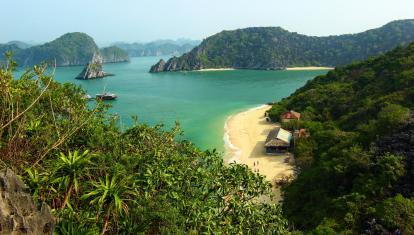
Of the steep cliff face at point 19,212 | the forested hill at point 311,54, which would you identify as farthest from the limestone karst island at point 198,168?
the forested hill at point 311,54

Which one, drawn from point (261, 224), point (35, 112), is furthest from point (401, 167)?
point (35, 112)

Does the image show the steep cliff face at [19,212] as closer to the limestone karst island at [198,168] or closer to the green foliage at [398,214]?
the limestone karst island at [198,168]

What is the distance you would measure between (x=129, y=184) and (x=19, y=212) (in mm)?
3946

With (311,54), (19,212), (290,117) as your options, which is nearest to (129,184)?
(19,212)

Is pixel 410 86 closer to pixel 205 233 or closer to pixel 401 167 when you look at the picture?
pixel 401 167

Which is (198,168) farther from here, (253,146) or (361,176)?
(253,146)

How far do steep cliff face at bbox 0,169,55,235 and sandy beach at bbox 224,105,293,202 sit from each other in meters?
17.7

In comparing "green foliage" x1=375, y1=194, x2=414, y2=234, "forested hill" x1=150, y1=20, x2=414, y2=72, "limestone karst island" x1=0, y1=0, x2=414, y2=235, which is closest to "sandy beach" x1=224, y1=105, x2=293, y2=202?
"limestone karst island" x1=0, y1=0, x2=414, y2=235

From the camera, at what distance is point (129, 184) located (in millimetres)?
12641

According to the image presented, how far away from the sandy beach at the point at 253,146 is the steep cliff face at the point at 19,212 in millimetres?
17705

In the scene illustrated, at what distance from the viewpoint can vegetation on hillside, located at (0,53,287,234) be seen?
36.9ft

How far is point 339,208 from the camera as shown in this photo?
21156 mm

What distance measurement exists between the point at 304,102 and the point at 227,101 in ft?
86.8

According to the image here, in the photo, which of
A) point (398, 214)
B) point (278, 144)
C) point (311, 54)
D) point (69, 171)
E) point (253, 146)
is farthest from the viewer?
point (311, 54)
